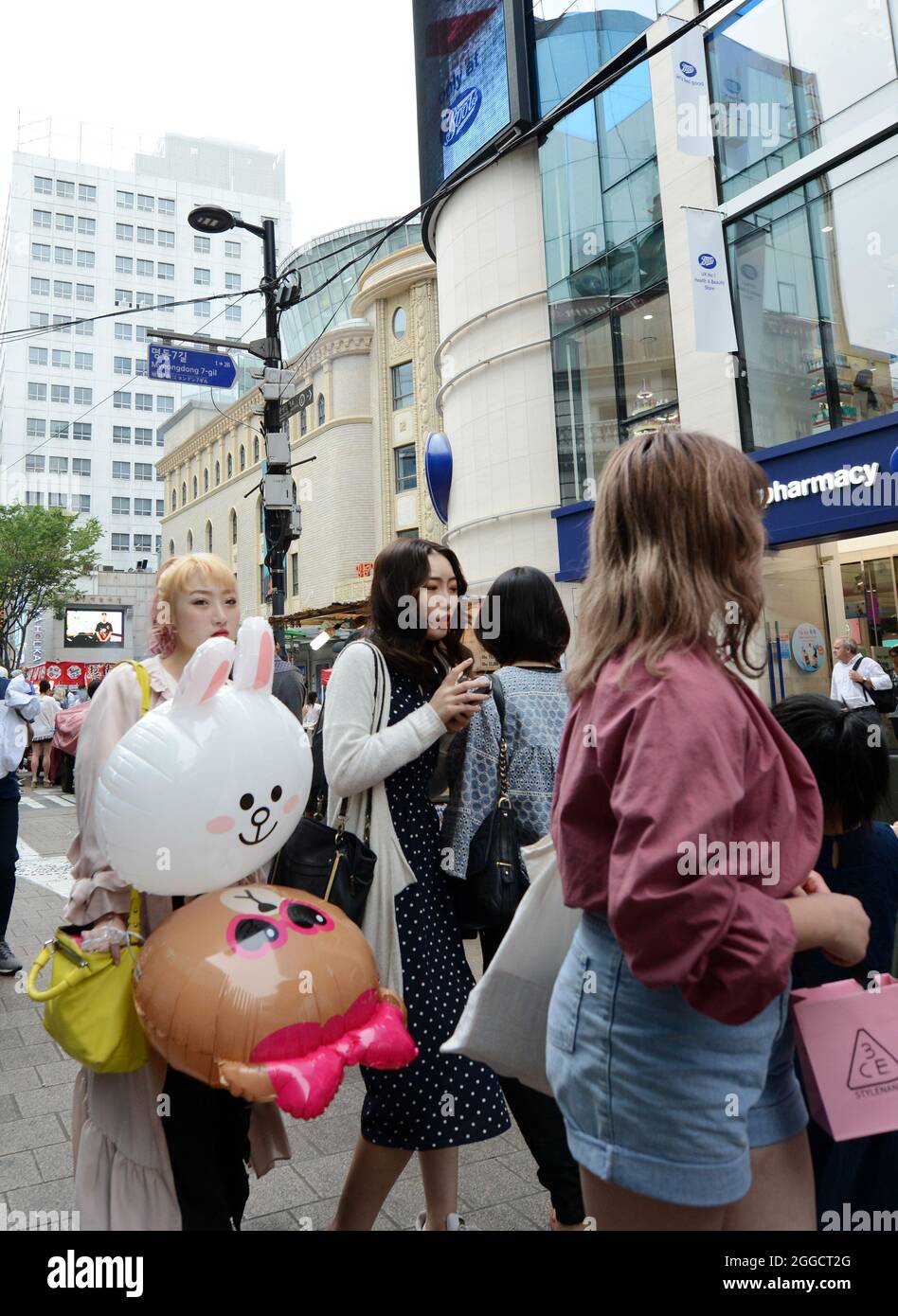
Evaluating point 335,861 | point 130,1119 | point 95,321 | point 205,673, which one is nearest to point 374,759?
point 335,861

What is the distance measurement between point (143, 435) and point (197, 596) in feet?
278

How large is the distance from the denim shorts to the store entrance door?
39.9 feet

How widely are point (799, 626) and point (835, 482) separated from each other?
2.22 meters

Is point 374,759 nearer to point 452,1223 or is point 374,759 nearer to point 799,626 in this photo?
point 452,1223

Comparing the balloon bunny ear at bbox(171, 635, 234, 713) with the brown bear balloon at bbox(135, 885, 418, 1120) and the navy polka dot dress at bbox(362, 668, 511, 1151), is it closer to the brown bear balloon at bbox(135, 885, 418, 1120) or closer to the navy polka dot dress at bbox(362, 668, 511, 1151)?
the brown bear balloon at bbox(135, 885, 418, 1120)

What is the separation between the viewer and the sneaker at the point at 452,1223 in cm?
241

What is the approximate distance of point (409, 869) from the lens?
2.52 m

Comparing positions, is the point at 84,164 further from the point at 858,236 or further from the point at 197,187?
the point at 858,236

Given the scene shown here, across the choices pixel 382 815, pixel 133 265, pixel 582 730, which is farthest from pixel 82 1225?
pixel 133 265

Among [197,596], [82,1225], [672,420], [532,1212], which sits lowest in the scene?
[532,1212]

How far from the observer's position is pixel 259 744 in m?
2.14

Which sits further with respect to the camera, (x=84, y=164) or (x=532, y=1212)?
(x=84, y=164)

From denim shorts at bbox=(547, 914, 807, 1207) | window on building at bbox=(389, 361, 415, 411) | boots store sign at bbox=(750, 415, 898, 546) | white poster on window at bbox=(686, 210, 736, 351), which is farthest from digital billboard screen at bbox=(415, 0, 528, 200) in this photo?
denim shorts at bbox=(547, 914, 807, 1207)

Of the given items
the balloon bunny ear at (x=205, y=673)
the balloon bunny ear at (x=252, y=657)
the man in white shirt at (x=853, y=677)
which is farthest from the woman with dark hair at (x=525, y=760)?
the man in white shirt at (x=853, y=677)
